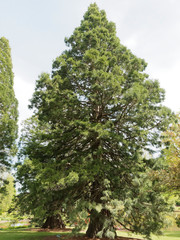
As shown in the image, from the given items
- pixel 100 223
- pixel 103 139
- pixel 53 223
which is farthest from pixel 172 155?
pixel 53 223

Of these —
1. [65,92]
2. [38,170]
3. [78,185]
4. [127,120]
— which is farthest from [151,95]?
[38,170]

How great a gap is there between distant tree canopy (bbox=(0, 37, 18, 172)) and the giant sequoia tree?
6.96 meters

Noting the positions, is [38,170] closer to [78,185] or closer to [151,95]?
[78,185]

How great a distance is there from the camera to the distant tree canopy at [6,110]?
16.7m

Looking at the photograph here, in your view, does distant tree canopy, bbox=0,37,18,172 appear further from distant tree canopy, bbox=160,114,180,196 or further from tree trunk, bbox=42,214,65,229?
distant tree canopy, bbox=160,114,180,196

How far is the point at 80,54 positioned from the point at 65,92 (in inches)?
A: 155

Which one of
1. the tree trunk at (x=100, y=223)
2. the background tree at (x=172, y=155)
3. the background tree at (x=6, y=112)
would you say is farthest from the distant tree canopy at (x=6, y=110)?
the background tree at (x=172, y=155)

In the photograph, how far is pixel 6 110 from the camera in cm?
1694

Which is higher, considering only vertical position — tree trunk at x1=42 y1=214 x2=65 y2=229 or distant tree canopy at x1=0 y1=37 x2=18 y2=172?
distant tree canopy at x1=0 y1=37 x2=18 y2=172

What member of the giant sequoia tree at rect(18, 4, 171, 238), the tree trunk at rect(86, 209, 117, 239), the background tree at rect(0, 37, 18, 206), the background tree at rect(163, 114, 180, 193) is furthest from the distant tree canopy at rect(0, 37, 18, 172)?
the background tree at rect(163, 114, 180, 193)

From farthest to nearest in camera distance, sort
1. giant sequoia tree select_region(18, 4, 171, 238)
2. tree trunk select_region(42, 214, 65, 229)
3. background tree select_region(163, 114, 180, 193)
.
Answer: tree trunk select_region(42, 214, 65, 229), background tree select_region(163, 114, 180, 193), giant sequoia tree select_region(18, 4, 171, 238)

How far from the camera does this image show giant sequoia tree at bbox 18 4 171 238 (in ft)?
27.9

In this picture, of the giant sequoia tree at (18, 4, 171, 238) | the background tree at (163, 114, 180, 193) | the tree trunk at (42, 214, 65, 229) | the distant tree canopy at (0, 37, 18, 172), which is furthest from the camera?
the tree trunk at (42, 214, 65, 229)

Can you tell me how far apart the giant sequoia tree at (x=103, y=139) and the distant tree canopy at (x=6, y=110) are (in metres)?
6.96
